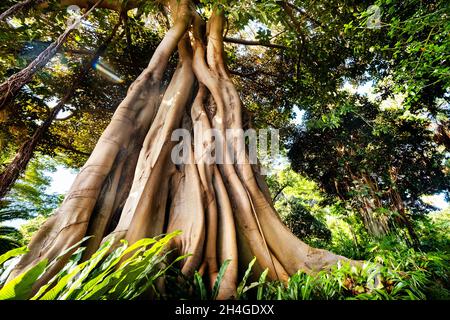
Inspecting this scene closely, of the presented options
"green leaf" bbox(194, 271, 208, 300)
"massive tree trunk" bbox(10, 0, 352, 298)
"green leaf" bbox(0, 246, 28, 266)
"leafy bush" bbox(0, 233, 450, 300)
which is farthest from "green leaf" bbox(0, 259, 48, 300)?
"green leaf" bbox(194, 271, 208, 300)

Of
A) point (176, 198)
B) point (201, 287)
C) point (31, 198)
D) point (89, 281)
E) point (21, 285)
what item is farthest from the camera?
point (31, 198)

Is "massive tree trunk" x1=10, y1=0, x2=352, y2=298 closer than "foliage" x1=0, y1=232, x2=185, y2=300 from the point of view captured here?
No

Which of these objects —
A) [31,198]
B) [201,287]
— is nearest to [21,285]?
[201,287]

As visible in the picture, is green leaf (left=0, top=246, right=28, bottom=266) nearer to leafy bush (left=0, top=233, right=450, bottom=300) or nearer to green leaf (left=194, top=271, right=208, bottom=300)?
leafy bush (left=0, top=233, right=450, bottom=300)

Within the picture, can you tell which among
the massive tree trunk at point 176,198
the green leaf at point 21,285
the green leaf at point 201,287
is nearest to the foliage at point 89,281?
the green leaf at point 21,285

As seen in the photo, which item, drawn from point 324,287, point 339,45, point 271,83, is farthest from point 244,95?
point 324,287

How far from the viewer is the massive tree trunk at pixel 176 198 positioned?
5.65ft

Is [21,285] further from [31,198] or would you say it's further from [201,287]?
[31,198]

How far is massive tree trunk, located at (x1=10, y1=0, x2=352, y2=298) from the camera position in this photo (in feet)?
5.65

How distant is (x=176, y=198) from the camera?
90.2 inches

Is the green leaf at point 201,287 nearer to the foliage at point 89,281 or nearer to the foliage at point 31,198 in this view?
the foliage at point 89,281

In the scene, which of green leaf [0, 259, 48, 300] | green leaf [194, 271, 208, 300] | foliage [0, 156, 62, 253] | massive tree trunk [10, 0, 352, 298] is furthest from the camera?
foliage [0, 156, 62, 253]

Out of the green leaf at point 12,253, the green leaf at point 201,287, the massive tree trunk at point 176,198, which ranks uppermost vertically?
the massive tree trunk at point 176,198

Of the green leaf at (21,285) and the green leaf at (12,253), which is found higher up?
the green leaf at (12,253)
